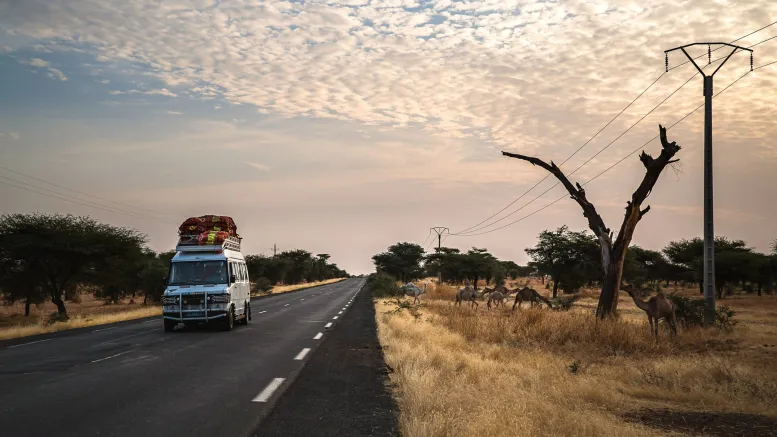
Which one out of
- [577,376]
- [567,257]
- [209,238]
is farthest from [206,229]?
[567,257]

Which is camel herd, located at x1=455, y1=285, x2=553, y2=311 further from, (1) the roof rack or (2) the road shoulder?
(2) the road shoulder

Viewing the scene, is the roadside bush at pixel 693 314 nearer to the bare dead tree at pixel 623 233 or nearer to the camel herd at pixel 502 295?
the bare dead tree at pixel 623 233

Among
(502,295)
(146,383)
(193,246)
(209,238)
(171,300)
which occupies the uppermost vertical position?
(209,238)

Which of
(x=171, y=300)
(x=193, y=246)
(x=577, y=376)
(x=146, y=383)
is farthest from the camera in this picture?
(x=193, y=246)

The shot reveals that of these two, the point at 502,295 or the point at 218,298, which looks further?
the point at 502,295

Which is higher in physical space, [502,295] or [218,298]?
[218,298]

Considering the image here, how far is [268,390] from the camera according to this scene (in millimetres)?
9797

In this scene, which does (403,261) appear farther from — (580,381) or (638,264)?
(580,381)

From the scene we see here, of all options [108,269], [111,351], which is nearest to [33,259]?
[108,269]

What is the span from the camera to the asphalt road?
289 inches

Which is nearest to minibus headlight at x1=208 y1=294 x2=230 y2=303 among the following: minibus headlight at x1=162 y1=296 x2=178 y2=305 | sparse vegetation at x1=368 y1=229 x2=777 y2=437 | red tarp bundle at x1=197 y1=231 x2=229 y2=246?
minibus headlight at x1=162 y1=296 x2=178 y2=305

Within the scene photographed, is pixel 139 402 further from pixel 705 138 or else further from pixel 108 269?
pixel 108 269

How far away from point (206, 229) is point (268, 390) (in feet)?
46.0

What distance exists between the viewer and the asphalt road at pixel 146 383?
24.1ft
